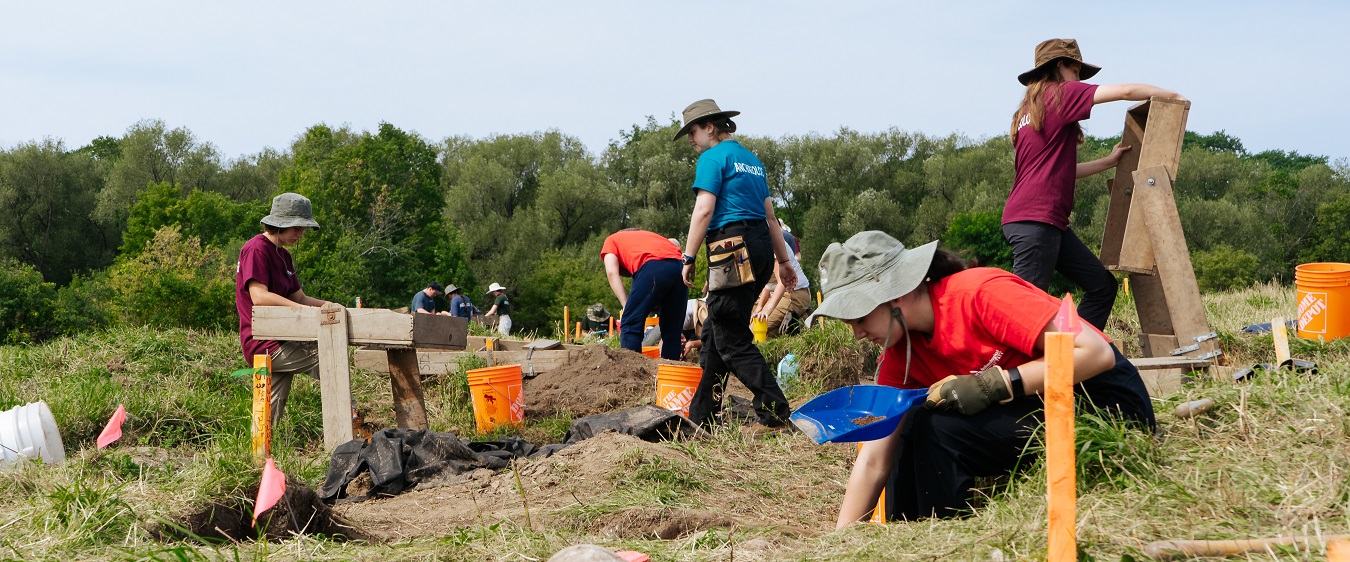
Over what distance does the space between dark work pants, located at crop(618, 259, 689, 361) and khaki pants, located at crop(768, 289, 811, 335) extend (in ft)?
7.49

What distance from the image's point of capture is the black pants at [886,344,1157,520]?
328cm

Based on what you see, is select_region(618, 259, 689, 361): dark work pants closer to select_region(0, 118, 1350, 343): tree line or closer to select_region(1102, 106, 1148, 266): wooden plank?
select_region(1102, 106, 1148, 266): wooden plank

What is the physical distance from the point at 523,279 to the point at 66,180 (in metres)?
23.8

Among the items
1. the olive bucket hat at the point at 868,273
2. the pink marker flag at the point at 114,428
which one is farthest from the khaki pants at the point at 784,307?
the olive bucket hat at the point at 868,273

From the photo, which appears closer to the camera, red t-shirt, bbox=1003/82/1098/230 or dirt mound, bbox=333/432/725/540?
dirt mound, bbox=333/432/725/540

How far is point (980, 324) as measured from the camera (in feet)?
10.4

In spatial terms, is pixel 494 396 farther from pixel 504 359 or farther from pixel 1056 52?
pixel 1056 52

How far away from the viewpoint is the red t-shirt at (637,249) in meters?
7.27

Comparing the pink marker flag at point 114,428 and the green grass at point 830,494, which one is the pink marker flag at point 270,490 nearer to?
the green grass at point 830,494

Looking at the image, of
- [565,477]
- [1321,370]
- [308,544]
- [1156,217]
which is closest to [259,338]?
[565,477]

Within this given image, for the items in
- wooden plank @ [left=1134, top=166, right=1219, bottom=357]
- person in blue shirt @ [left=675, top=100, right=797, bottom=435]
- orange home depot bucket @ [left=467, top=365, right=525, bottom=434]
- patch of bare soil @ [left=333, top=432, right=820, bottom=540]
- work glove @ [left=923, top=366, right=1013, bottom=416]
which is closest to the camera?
work glove @ [left=923, top=366, right=1013, bottom=416]

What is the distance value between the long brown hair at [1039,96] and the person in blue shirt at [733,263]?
1.36 metres

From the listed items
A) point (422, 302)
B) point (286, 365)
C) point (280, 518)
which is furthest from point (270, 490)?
point (422, 302)

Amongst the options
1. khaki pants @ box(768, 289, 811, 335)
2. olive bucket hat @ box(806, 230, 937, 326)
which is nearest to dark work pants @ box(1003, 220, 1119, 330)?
olive bucket hat @ box(806, 230, 937, 326)
